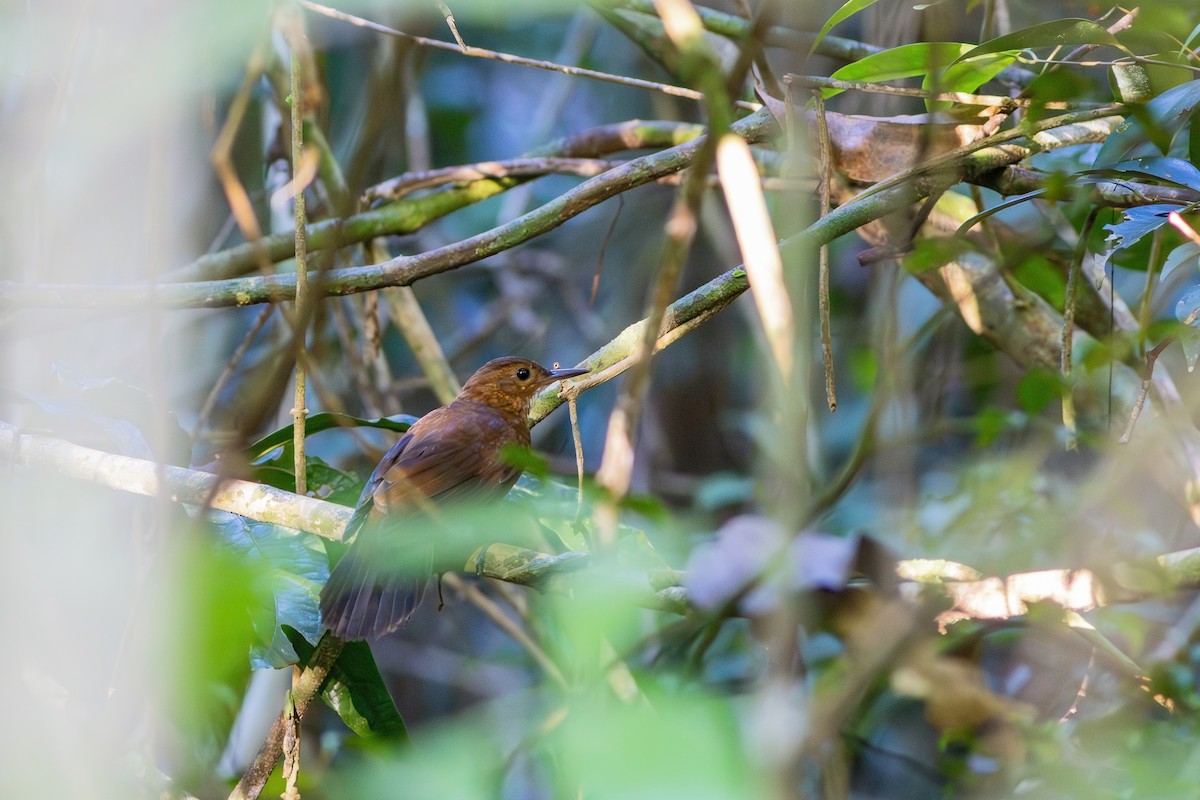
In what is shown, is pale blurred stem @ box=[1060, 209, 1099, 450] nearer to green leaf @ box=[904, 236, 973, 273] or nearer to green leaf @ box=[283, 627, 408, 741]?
green leaf @ box=[904, 236, 973, 273]

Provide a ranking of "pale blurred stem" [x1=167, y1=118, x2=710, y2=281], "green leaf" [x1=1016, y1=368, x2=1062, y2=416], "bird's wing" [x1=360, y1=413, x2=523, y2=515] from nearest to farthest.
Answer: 1. "green leaf" [x1=1016, y1=368, x2=1062, y2=416]
2. "bird's wing" [x1=360, y1=413, x2=523, y2=515]
3. "pale blurred stem" [x1=167, y1=118, x2=710, y2=281]

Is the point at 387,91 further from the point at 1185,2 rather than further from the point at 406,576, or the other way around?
the point at 406,576

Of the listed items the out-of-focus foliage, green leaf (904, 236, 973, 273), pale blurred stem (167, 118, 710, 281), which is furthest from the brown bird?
green leaf (904, 236, 973, 273)

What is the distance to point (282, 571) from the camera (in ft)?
7.02

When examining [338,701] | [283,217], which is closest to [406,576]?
[338,701]

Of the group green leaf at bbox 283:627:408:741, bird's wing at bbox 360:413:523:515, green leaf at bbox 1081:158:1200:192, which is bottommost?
green leaf at bbox 283:627:408:741

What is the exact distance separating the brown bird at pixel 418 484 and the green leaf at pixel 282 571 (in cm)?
9

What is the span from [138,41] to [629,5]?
221 cm

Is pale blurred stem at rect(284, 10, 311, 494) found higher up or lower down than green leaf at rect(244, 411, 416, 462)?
higher up

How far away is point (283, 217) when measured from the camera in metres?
3.85

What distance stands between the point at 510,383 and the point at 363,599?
4.84 ft

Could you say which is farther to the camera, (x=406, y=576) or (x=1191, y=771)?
(x=406, y=576)

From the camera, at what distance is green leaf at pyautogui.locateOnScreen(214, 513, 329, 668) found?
6.48 feet

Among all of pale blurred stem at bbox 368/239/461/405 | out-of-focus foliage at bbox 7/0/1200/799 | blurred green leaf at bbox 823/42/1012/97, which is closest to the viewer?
out-of-focus foliage at bbox 7/0/1200/799
